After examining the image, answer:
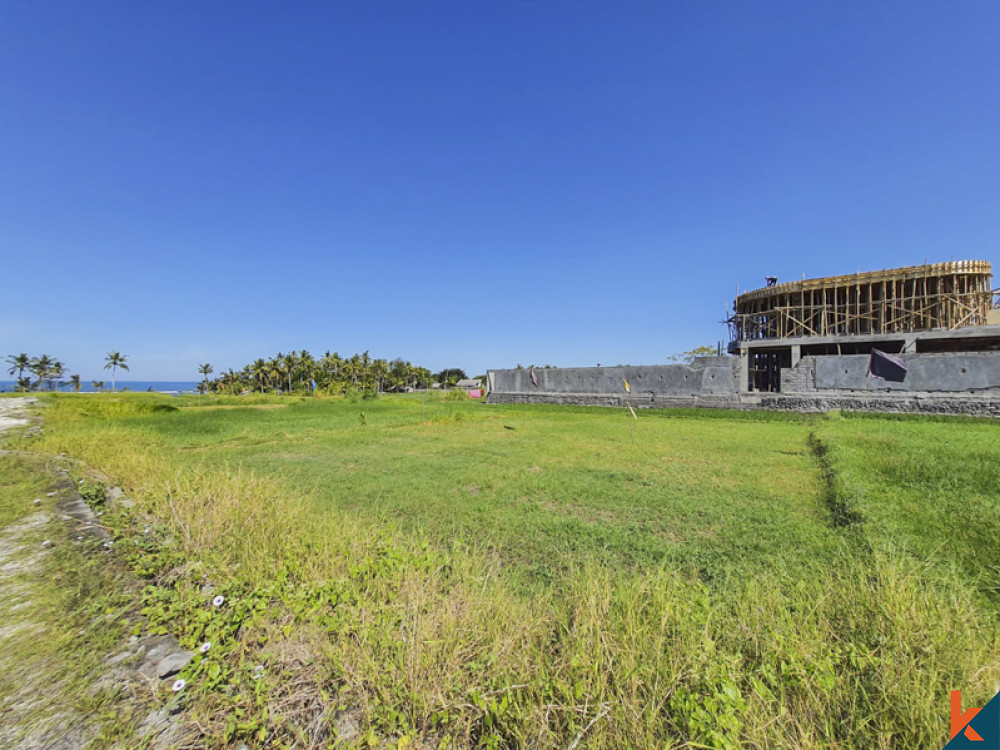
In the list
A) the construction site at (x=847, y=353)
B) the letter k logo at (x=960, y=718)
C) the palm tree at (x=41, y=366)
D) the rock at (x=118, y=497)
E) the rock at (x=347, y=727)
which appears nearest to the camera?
the letter k logo at (x=960, y=718)

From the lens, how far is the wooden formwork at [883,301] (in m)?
19.7

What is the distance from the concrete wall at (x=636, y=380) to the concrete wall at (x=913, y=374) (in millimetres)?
2862

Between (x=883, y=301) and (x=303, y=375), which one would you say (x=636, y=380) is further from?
(x=303, y=375)

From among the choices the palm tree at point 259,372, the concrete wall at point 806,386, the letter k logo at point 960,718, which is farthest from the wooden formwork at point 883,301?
the palm tree at point 259,372

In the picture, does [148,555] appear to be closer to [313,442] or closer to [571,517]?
[571,517]

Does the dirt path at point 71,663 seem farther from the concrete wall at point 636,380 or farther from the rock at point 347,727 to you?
the concrete wall at point 636,380

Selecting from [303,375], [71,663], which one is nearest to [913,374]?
[71,663]

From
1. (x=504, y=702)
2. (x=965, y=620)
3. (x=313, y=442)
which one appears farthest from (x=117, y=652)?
(x=313, y=442)

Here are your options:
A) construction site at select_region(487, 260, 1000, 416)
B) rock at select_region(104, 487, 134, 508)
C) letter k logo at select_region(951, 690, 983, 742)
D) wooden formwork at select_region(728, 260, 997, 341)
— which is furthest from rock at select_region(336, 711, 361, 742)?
wooden formwork at select_region(728, 260, 997, 341)

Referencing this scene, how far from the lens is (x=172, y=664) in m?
1.98

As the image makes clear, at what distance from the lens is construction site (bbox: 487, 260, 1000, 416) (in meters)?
15.8

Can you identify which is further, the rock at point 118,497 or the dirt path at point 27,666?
the rock at point 118,497

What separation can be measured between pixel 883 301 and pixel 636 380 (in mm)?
12399

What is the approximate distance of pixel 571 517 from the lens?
5.14 meters
